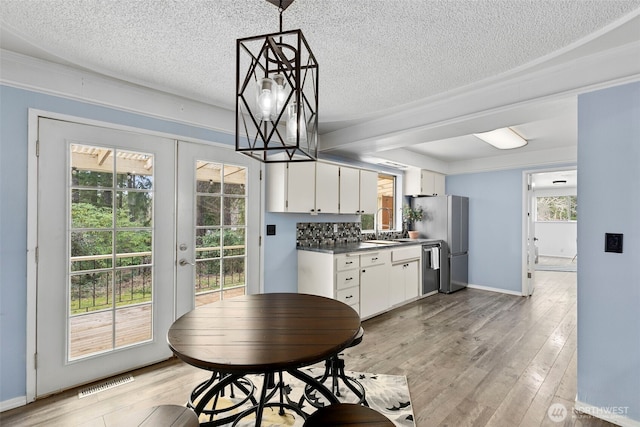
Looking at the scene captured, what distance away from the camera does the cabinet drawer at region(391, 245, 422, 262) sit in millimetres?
4264

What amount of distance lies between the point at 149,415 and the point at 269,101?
1.34 meters

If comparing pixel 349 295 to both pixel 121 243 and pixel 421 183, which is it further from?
pixel 421 183

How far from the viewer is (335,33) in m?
1.80

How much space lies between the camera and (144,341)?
2.64 m

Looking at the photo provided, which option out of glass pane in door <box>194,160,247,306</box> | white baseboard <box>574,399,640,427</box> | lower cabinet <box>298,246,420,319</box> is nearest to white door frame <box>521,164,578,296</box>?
lower cabinet <box>298,246,420,319</box>

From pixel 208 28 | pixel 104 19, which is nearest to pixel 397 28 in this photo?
pixel 208 28

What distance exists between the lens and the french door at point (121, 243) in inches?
87.8

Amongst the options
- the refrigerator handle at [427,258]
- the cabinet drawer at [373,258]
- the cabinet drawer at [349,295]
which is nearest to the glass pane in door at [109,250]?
the cabinet drawer at [349,295]

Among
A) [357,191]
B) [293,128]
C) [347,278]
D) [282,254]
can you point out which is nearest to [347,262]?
[347,278]

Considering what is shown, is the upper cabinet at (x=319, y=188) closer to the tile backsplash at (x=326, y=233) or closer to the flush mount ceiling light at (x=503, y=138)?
the tile backsplash at (x=326, y=233)

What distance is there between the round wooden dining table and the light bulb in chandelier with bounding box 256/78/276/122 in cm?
94

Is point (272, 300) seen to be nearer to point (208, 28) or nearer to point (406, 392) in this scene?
point (406, 392)

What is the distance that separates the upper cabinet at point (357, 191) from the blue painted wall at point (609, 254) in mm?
2456

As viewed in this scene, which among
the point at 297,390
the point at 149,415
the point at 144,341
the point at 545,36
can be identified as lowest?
the point at 297,390
